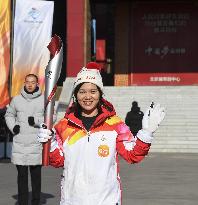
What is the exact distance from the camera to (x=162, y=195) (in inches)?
375

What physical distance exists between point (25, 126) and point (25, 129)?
38mm

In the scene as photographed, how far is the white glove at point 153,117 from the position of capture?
394 cm

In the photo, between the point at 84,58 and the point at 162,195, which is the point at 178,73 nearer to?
the point at 84,58

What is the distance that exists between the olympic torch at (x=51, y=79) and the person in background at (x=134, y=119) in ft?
44.1

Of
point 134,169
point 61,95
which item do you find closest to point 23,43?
point 61,95

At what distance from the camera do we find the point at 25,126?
7.92 m

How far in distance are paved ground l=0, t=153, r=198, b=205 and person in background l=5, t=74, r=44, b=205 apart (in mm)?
1035

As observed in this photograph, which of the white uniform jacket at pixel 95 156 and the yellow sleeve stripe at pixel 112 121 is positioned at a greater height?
the yellow sleeve stripe at pixel 112 121

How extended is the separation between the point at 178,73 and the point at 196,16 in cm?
263

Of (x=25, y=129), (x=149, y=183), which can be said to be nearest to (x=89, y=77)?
(x=25, y=129)

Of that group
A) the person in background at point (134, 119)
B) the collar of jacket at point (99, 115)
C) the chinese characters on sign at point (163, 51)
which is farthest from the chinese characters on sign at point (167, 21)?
the collar of jacket at point (99, 115)

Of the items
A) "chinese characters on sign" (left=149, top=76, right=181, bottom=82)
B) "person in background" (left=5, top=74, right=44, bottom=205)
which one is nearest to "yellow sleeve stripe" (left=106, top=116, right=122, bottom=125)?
"person in background" (left=5, top=74, right=44, bottom=205)

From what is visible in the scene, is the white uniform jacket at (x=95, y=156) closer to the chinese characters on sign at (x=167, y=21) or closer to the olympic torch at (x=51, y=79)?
the olympic torch at (x=51, y=79)

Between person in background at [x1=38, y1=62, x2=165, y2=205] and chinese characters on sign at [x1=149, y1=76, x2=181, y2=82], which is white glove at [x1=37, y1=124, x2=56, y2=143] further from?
chinese characters on sign at [x1=149, y1=76, x2=181, y2=82]
